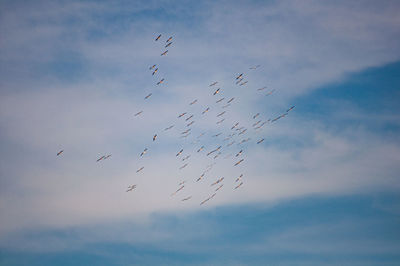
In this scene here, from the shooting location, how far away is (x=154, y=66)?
44.1 meters

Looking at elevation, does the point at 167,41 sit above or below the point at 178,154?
above

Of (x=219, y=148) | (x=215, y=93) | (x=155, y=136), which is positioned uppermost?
(x=215, y=93)

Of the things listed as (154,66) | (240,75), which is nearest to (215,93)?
(240,75)

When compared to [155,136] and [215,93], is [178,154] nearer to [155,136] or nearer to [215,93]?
[155,136]

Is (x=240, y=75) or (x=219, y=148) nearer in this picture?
(x=219, y=148)

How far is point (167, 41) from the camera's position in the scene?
45219 millimetres

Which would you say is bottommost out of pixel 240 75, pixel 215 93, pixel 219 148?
pixel 219 148

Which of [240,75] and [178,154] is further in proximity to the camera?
[240,75]

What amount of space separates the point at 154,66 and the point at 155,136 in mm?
10103

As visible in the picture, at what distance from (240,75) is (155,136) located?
1570 cm

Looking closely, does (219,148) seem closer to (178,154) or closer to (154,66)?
(178,154)

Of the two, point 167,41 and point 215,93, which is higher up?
point 167,41

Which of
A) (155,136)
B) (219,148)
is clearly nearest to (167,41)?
(155,136)

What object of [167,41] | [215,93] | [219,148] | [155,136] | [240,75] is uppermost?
[167,41]
